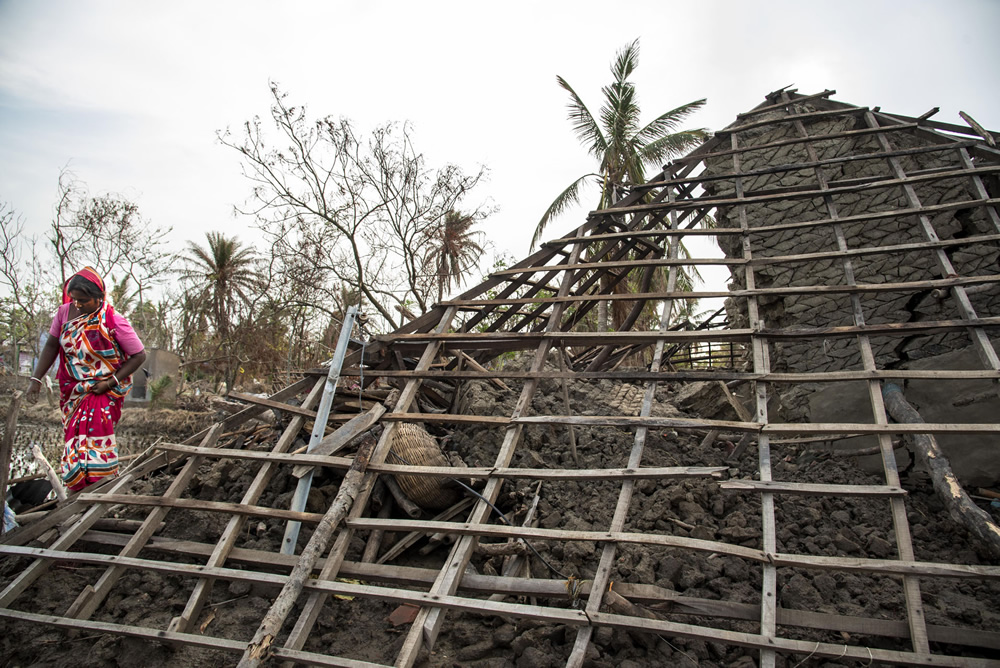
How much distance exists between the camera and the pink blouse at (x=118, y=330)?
369 centimetres

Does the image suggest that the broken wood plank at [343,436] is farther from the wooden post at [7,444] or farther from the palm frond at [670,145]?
the palm frond at [670,145]

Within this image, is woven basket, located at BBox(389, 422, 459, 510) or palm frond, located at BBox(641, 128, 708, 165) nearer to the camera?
woven basket, located at BBox(389, 422, 459, 510)

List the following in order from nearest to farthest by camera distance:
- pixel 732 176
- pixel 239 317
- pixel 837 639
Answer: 1. pixel 837 639
2. pixel 732 176
3. pixel 239 317

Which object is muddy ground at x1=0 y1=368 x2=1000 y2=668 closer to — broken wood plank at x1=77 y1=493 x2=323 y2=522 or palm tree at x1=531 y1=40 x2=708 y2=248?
broken wood plank at x1=77 y1=493 x2=323 y2=522

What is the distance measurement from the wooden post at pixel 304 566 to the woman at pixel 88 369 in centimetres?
169

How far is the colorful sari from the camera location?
3602mm

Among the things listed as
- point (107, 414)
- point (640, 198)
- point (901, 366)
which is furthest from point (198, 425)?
point (901, 366)

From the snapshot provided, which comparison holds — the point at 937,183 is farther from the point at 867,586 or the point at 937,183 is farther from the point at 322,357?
the point at 322,357

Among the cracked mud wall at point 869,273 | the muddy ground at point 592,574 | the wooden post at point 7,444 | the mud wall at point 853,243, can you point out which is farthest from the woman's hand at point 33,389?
the mud wall at point 853,243

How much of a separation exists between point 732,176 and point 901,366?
6.52 ft

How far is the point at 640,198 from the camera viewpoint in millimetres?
5273

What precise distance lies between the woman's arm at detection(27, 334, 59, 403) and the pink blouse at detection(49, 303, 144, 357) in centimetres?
6

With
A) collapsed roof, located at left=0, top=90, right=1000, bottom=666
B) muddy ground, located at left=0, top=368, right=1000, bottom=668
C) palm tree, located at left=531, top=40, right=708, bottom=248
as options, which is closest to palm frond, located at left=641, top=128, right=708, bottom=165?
palm tree, located at left=531, top=40, right=708, bottom=248

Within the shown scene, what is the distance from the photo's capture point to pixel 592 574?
3062 mm
